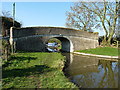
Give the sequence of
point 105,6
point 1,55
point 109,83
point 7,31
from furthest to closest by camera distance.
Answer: point 105,6 → point 7,31 → point 1,55 → point 109,83

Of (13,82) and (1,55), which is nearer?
(13,82)

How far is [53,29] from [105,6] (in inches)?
453

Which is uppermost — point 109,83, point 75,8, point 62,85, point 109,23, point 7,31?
point 75,8

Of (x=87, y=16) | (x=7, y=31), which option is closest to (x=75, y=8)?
(x=87, y=16)

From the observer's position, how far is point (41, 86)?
4504 mm

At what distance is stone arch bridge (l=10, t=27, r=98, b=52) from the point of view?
13.8m

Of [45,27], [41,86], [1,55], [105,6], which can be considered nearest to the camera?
[41,86]

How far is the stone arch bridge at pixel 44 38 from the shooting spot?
13.8m

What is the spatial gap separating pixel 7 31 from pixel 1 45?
6.48 metres

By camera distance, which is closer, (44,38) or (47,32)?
(44,38)

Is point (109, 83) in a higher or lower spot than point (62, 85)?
lower

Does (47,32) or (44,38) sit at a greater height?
(47,32)

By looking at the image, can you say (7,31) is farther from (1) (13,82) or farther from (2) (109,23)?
(2) (109,23)

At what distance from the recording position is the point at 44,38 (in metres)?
16.2
